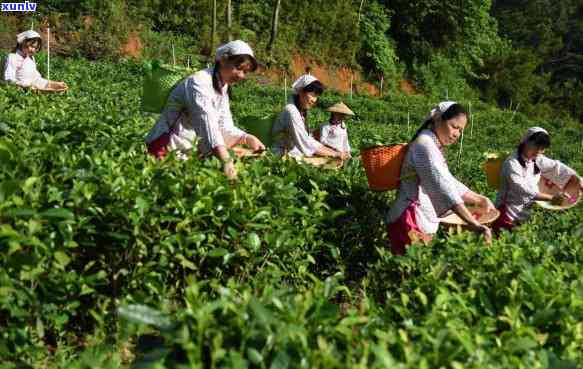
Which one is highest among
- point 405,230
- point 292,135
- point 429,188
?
point 292,135

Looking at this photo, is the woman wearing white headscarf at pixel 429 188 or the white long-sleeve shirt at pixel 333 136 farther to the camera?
the white long-sleeve shirt at pixel 333 136

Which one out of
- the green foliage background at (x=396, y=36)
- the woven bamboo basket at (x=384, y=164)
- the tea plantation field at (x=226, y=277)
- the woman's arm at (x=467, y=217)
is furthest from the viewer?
the green foliage background at (x=396, y=36)

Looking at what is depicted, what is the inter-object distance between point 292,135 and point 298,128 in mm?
72

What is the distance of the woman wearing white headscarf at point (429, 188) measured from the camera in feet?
11.7

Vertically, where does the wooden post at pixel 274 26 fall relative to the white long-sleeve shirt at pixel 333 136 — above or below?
above

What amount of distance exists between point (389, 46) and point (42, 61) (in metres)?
20.3

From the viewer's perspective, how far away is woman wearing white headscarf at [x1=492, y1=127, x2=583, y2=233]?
482 centimetres

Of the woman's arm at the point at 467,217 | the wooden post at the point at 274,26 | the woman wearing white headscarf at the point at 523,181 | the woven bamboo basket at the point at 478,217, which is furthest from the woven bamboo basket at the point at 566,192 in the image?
the wooden post at the point at 274,26

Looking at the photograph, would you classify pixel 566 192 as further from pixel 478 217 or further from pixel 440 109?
pixel 440 109

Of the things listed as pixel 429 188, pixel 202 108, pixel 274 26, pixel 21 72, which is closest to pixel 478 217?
pixel 429 188

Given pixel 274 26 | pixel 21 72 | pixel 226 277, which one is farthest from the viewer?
pixel 274 26

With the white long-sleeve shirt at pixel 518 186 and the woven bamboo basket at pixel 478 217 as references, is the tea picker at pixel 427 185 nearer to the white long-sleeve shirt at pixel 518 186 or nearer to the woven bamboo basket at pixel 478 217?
the woven bamboo basket at pixel 478 217

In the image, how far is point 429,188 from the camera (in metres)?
3.61

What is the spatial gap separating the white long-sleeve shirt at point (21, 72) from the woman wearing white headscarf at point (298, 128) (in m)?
3.19
